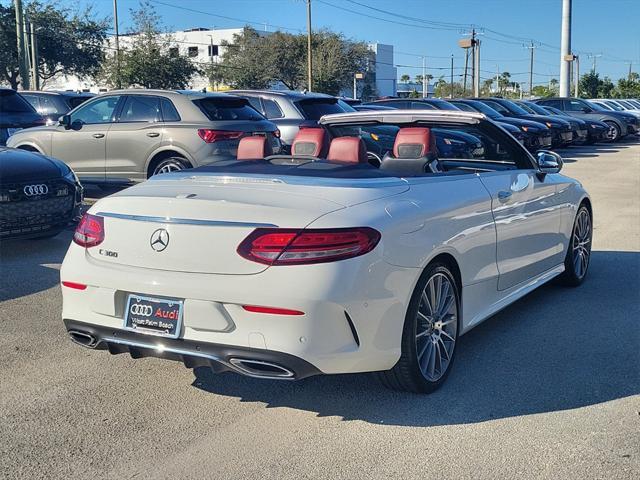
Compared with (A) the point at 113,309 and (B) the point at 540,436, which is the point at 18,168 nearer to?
(A) the point at 113,309

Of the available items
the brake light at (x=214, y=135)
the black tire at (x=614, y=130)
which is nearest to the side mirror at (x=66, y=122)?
the brake light at (x=214, y=135)

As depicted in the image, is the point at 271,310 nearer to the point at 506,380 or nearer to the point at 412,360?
the point at 412,360

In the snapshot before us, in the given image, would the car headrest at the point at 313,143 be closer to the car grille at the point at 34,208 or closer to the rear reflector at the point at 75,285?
the rear reflector at the point at 75,285

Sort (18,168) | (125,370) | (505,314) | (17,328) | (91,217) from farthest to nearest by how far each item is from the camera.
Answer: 1. (18,168)
2. (505,314)
3. (17,328)
4. (125,370)
5. (91,217)

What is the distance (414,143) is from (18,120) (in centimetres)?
1009

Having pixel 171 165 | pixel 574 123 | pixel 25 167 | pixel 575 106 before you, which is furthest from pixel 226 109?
pixel 575 106

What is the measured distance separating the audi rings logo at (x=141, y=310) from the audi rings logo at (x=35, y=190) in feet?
14.1

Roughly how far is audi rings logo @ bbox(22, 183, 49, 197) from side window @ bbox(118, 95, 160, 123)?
3.28 m

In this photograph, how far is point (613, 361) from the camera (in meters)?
4.75

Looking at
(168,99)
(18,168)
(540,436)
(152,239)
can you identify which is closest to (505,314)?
(540,436)

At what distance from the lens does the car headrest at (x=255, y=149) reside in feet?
17.3

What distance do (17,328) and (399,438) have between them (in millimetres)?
3074

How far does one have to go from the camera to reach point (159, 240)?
375 cm

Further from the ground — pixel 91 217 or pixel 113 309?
pixel 91 217
